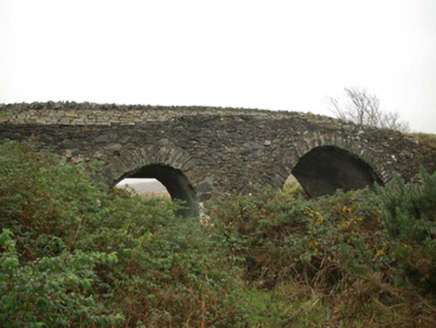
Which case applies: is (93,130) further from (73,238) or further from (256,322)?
(256,322)

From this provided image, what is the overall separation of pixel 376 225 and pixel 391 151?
6701 millimetres

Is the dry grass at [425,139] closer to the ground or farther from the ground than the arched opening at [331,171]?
farther from the ground

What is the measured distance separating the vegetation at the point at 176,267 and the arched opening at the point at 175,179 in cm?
301

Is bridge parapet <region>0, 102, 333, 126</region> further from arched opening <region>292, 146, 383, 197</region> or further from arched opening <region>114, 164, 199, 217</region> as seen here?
arched opening <region>292, 146, 383, 197</region>

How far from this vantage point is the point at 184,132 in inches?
353

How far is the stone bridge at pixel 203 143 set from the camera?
796 cm

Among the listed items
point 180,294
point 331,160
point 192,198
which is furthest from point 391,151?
point 180,294

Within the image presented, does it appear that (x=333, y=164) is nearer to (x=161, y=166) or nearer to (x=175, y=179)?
(x=175, y=179)

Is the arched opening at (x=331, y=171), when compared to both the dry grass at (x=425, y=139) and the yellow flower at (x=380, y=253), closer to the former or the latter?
the dry grass at (x=425, y=139)

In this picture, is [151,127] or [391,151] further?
[391,151]

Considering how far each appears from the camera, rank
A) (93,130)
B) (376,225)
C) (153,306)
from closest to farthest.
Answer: (153,306) → (376,225) → (93,130)

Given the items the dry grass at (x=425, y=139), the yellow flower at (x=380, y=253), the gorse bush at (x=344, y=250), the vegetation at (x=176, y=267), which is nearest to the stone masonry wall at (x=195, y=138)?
the gorse bush at (x=344, y=250)

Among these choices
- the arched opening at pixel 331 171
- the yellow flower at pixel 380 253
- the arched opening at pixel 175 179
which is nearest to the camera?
the yellow flower at pixel 380 253

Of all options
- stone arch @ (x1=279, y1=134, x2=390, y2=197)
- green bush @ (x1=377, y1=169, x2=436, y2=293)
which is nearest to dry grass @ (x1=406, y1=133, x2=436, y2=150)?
stone arch @ (x1=279, y1=134, x2=390, y2=197)
